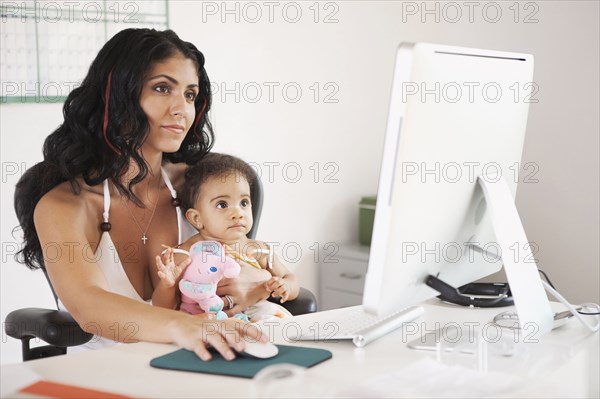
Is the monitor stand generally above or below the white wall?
below

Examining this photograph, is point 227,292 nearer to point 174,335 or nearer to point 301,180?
point 174,335

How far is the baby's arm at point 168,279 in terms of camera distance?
1977mm

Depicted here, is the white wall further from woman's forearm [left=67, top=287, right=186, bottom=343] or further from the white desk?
the white desk

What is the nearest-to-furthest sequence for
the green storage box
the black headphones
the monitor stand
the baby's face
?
the monitor stand < the black headphones < the baby's face < the green storage box

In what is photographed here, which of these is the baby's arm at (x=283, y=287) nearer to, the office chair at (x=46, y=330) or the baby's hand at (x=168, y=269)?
the baby's hand at (x=168, y=269)

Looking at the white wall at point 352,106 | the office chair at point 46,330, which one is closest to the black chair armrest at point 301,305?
the office chair at point 46,330

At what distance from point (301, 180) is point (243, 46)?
0.68 metres

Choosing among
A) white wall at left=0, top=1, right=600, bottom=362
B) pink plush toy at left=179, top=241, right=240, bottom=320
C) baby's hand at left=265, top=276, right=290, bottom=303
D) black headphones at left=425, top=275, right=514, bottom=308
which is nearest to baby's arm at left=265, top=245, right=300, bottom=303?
baby's hand at left=265, top=276, right=290, bottom=303

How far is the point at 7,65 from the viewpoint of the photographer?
2.80 m

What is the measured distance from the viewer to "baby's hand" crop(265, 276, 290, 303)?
7.10 feet

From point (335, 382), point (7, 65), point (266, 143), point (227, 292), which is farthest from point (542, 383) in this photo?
point (266, 143)

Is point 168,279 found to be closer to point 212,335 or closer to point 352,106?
point 212,335

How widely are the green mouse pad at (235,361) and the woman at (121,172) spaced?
0.56 m

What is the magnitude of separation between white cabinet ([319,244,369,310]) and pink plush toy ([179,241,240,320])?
1.65 m
